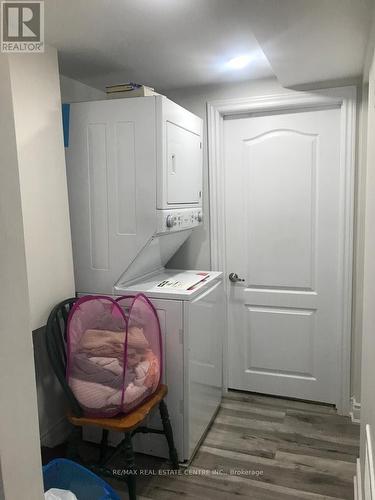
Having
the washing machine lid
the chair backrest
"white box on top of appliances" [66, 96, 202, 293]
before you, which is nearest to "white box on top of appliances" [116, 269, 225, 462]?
the washing machine lid

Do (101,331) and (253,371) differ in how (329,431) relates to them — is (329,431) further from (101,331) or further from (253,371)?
(101,331)

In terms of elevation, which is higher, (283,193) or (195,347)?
(283,193)

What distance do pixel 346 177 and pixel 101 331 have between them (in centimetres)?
179

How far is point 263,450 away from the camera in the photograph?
2348mm

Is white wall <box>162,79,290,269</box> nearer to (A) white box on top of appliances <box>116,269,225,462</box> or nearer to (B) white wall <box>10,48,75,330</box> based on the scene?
(A) white box on top of appliances <box>116,269,225,462</box>

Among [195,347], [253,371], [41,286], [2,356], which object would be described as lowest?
[253,371]

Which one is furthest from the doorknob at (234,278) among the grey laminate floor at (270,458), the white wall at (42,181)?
the white wall at (42,181)

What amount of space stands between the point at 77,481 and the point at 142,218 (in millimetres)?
1262

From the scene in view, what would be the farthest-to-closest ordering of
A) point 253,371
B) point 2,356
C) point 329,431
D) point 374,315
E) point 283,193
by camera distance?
1. point 253,371
2. point 283,193
3. point 329,431
4. point 374,315
5. point 2,356

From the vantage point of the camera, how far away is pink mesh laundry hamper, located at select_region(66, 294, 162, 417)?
1834 mm

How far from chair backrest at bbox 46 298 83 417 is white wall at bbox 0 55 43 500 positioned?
1.07m

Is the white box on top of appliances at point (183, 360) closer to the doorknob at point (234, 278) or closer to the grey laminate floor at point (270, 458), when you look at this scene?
the grey laminate floor at point (270, 458)

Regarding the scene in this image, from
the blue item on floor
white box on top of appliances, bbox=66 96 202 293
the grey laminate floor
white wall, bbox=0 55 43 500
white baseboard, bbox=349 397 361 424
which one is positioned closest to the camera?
white wall, bbox=0 55 43 500

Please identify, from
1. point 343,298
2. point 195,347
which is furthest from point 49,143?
point 343,298
